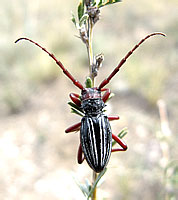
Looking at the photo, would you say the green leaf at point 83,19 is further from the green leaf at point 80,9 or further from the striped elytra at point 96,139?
the striped elytra at point 96,139

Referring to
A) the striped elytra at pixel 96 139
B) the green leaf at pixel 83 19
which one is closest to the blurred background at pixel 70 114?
the striped elytra at pixel 96 139

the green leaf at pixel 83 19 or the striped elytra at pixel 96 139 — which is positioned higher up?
the green leaf at pixel 83 19

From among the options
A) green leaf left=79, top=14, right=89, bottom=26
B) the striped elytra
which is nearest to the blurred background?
the striped elytra

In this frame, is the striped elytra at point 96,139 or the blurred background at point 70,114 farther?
the blurred background at point 70,114

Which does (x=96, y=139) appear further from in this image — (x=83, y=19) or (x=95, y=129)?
(x=83, y=19)

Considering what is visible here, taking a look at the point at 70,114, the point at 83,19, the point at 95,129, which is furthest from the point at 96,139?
the point at 70,114

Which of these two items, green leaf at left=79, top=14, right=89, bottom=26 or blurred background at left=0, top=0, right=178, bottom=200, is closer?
green leaf at left=79, top=14, right=89, bottom=26

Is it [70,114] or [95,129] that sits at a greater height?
[70,114]

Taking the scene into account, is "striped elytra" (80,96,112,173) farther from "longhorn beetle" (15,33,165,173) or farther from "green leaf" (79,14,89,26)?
"green leaf" (79,14,89,26)

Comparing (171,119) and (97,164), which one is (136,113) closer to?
(171,119)

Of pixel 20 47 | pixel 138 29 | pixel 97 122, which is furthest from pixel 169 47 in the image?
pixel 97 122
